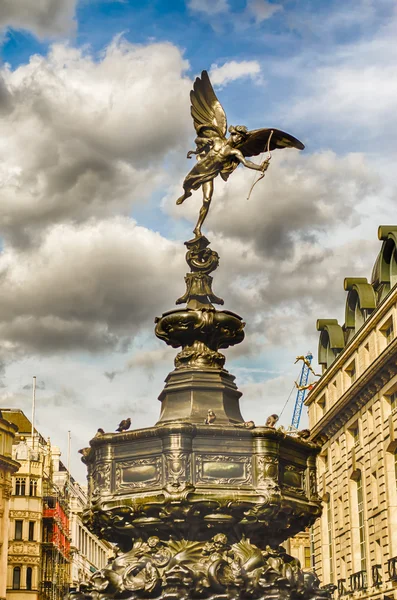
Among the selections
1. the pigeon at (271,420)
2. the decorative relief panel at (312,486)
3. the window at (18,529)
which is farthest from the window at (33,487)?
the pigeon at (271,420)

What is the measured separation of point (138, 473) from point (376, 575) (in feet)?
132

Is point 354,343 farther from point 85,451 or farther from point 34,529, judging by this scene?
point 85,451

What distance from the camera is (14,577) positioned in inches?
3366

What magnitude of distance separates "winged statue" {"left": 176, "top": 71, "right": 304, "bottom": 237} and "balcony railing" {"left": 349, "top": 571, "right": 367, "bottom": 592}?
41772mm

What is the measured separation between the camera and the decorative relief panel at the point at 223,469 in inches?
596

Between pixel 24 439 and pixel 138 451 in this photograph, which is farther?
pixel 24 439

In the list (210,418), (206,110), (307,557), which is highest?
(307,557)

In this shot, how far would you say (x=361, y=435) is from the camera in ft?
189

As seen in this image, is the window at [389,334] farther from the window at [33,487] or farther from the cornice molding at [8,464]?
the window at [33,487]

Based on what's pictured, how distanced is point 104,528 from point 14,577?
7399 cm

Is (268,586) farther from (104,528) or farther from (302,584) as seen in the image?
(104,528)

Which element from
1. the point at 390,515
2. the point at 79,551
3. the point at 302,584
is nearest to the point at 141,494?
the point at 302,584

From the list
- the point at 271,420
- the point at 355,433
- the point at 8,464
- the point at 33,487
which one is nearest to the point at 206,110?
the point at 271,420

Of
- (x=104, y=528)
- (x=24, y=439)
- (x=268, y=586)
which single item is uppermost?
(x=24, y=439)
